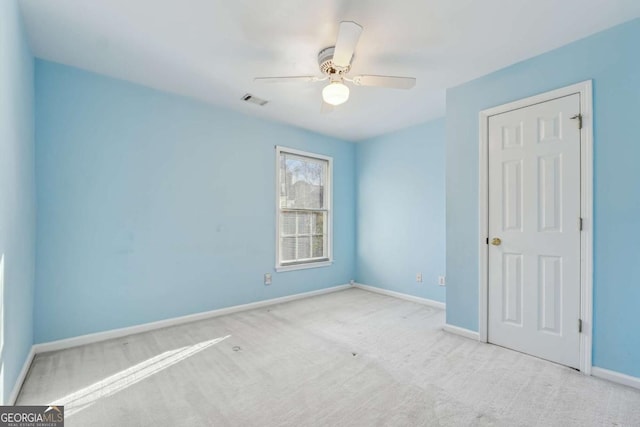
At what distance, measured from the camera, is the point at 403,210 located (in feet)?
14.2

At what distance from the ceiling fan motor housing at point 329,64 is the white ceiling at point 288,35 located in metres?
0.06

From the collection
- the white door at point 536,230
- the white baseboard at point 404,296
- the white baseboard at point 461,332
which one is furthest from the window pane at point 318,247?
the white door at point 536,230

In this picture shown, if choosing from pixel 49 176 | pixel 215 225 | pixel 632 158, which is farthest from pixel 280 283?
pixel 632 158

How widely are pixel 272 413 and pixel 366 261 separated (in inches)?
132

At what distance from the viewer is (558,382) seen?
2047mm

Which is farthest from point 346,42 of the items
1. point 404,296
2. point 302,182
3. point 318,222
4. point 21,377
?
point 404,296

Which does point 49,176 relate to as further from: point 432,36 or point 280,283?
point 432,36

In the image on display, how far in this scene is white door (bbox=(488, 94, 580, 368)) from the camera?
2.27 m

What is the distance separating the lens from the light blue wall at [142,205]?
2.56 m

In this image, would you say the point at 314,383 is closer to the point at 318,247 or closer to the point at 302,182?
the point at 318,247

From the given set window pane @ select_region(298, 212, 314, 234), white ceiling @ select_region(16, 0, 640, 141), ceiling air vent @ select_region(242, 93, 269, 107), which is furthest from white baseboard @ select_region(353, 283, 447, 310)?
ceiling air vent @ select_region(242, 93, 269, 107)

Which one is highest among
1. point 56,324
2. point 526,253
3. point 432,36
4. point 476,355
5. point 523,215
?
point 432,36

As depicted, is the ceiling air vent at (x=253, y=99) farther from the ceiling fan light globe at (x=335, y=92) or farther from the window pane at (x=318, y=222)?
the window pane at (x=318, y=222)

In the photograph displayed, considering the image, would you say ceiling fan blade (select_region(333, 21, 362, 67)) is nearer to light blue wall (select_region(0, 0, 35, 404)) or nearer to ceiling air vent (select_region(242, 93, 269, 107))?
ceiling air vent (select_region(242, 93, 269, 107))
